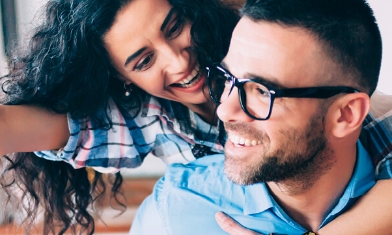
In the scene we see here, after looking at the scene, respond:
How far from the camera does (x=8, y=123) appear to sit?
4.20 feet

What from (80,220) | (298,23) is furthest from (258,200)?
(80,220)

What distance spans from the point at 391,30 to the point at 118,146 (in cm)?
112

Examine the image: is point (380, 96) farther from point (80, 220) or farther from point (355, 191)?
point (80, 220)

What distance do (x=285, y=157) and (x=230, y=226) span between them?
0.23m

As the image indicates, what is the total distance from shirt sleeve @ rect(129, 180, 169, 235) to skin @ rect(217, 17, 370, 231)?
0.88 feet

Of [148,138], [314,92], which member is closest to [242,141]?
[314,92]

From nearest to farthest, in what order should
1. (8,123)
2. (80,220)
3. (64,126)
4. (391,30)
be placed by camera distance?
(8,123) → (64,126) → (80,220) → (391,30)

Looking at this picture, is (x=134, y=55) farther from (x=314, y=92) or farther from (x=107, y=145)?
(x=314, y=92)

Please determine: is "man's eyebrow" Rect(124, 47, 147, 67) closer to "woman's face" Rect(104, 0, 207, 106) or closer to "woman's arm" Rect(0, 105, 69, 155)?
"woman's face" Rect(104, 0, 207, 106)

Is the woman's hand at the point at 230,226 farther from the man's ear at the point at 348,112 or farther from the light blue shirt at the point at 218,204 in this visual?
the man's ear at the point at 348,112

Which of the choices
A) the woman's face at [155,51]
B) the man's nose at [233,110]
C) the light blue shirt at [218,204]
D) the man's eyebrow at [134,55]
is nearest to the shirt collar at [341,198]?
the light blue shirt at [218,204]

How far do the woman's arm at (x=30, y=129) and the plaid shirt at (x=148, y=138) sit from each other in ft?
0.10

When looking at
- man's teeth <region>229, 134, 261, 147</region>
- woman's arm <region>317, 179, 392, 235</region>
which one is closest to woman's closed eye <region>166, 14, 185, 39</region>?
man's teeth <region>229, 134, 261, 147</region>

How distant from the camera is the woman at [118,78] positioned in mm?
1342
